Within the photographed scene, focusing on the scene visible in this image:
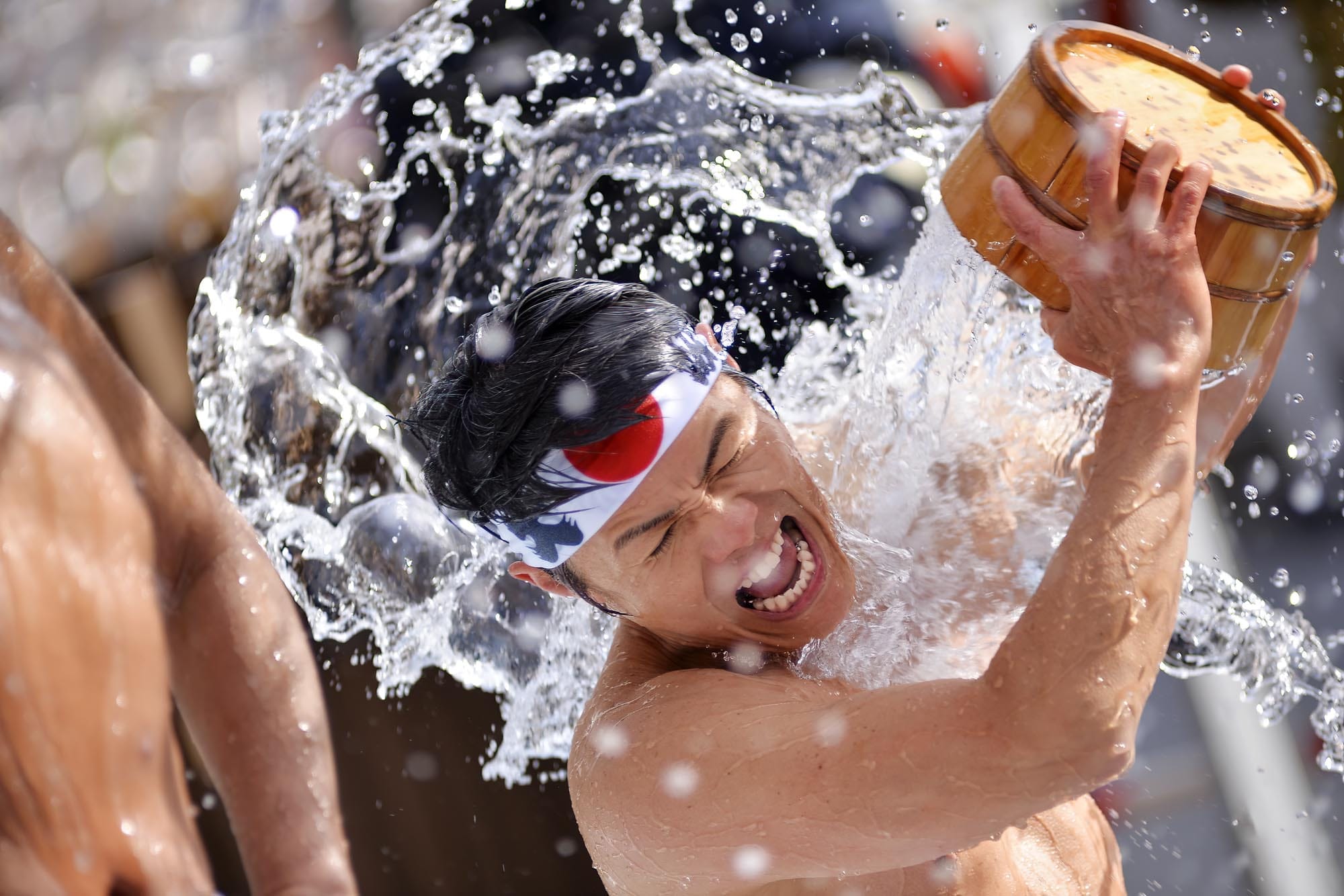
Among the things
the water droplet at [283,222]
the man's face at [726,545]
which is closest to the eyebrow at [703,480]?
the man's face at [726,545]

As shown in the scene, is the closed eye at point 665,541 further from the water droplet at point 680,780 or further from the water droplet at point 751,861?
the water droplet at point 751,861

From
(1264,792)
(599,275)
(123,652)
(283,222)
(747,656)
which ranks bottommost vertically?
(1264,792)

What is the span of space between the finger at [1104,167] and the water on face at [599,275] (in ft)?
0.88

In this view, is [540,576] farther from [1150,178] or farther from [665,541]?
[1150,178]

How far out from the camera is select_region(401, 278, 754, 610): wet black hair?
4.62 feet

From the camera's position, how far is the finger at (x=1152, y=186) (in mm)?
1146

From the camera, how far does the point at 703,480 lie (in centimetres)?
145

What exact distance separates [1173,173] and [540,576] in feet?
3.20

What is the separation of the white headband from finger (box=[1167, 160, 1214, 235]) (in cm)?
61

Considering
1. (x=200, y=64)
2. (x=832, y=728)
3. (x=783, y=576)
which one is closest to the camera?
(x=832, y=728)

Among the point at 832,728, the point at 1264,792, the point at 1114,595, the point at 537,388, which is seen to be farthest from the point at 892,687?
the point at 1264,792

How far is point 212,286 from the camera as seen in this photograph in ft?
8.31

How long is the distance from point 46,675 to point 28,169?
A: 117cm

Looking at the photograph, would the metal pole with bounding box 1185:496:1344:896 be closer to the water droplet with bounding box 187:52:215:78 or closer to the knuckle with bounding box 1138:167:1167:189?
the knuckle with bounding box 1138:167:1167:189
